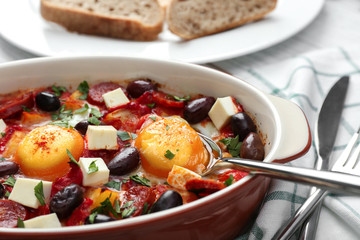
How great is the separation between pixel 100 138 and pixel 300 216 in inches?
41.4

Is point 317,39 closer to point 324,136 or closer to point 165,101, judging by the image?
point 324,136

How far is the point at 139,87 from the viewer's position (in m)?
2.82

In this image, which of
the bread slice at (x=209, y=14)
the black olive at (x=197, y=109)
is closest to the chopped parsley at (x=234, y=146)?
the black olive at (x=197, y=109)

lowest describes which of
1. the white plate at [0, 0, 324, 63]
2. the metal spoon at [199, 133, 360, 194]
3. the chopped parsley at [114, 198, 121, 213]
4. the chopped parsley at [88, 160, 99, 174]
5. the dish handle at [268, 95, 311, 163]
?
the white plate at [0, 0, 324, 63]

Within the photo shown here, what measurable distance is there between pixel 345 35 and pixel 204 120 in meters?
2.25

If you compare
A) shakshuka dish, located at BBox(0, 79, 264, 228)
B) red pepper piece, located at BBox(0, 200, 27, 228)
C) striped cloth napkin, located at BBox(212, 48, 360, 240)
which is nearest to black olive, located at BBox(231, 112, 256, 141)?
shakshuka dish, located at BBox(0, 79, 264, 228)

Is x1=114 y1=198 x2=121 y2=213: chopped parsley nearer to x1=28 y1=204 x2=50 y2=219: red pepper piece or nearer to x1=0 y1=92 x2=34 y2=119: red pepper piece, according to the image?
x1=28 y1=204 x2=50 y2=219: red pepper piece

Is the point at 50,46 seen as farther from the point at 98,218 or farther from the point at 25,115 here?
the point at 98,218

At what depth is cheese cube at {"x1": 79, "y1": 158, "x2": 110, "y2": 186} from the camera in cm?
218

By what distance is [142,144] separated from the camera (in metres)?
2.42

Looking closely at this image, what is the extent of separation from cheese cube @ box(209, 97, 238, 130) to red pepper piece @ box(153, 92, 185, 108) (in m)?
0.24

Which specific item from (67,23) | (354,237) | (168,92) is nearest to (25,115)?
(168,92)

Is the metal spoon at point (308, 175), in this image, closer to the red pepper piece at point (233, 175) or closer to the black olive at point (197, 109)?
the red pepper piece at point (233, 175)

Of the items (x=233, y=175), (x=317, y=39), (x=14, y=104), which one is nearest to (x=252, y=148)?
(x=233, y=175)
